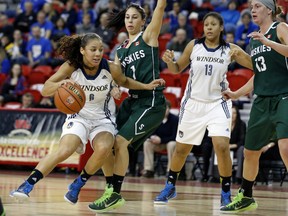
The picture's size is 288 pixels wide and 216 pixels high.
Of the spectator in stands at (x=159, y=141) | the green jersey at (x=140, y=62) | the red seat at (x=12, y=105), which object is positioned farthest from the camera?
the red seat at (x=12, y=105)

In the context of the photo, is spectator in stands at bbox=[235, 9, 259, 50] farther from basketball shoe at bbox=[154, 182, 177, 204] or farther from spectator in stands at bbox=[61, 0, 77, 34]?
basketball shoe at bbox=[154, 182, 177, 204]

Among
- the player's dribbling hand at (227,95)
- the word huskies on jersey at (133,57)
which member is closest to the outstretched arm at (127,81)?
the word huskies on jersey at (133,57)

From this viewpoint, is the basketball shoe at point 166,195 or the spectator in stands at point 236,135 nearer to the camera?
the basketball shoe at point 166,195

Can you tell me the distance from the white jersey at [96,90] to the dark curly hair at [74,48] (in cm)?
10

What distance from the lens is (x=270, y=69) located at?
7.20 m

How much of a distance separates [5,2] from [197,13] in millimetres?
7122

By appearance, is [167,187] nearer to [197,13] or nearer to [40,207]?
[40,207]

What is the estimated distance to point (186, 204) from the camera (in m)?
8.30

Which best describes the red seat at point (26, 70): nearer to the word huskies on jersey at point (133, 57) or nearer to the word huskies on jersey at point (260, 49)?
the word huskies on jersey at point (133, 57)

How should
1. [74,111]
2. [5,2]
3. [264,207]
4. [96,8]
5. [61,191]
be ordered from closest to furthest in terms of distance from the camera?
[74,111] → [264,207] → [61,191] → [96,8] → [5,2]

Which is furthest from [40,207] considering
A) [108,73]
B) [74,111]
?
[108,73]

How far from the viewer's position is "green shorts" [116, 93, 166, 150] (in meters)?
7.55

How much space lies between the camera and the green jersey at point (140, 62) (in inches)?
306

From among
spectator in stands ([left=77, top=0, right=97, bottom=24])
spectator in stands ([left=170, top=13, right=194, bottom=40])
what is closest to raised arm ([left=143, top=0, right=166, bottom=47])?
spectator in stands ([left=170, top=13, right=194, bottom=40])
